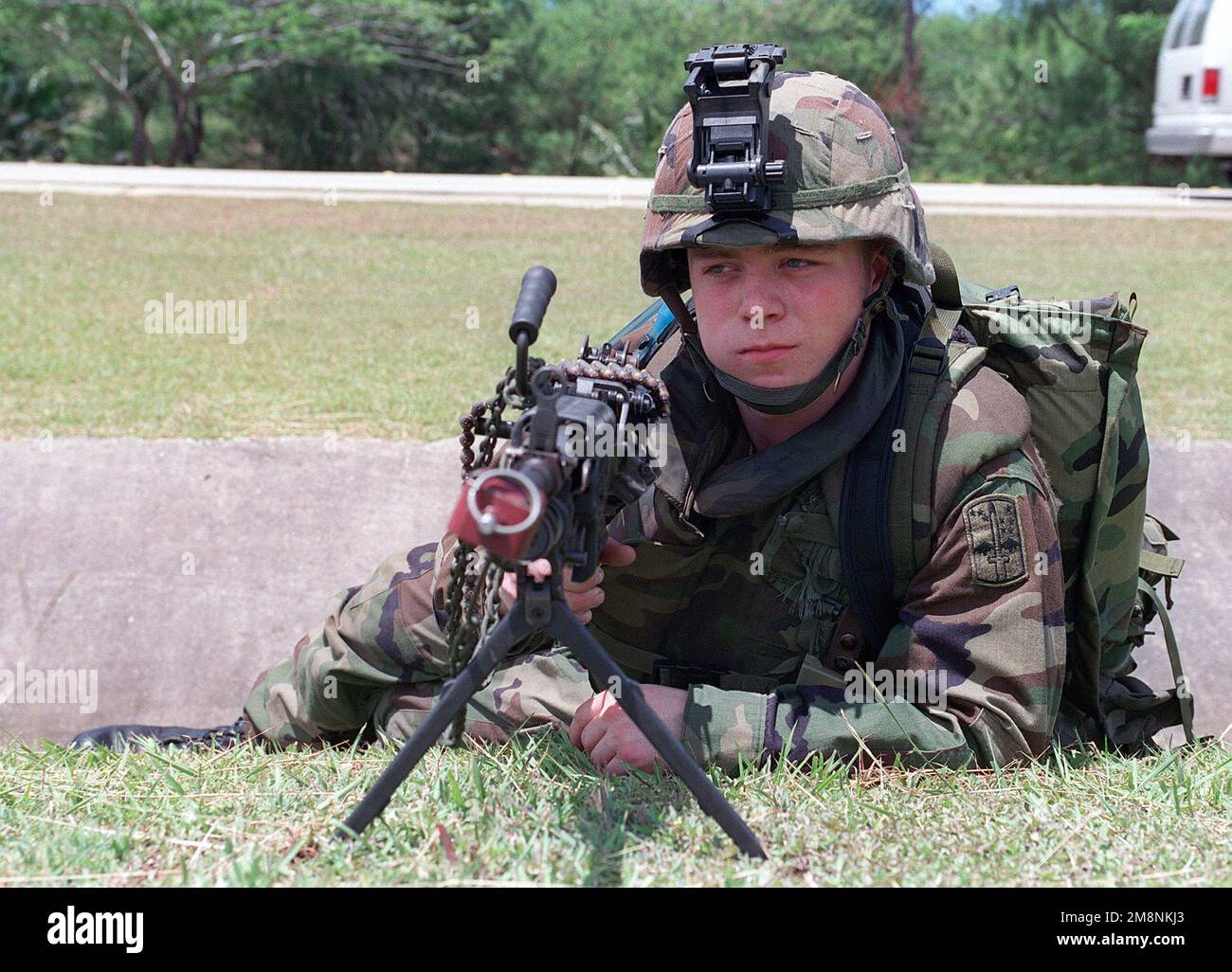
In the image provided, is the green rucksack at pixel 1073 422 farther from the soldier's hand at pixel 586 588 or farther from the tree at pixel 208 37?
the tree at pixel 208 37

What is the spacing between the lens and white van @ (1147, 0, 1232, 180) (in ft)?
47.2

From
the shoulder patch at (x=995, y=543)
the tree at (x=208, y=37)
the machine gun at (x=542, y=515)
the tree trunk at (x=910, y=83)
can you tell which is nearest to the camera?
the machine gun at (x=542, y=515)

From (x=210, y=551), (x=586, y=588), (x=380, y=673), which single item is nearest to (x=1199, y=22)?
(x=210, y=551)

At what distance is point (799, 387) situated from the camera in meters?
2.81

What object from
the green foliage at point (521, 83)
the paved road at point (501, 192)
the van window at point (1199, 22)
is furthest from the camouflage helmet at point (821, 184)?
the green foliage at point (521, 83)

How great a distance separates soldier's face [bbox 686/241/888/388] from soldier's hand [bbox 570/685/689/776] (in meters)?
0.70

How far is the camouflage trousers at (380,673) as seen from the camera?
3.17m

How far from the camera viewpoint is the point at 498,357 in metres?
6.95

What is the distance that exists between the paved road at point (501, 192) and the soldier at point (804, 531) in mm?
9593

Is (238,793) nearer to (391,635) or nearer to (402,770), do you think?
(402,770)

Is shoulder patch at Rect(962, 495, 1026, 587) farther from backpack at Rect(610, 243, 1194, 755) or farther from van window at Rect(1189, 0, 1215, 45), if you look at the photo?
van window at Rect(1189, 0, 1215, 45)

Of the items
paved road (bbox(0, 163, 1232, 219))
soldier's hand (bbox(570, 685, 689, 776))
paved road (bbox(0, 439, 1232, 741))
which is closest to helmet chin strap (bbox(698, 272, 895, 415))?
soldier's hand (bbox(570, 685, 689, 776))

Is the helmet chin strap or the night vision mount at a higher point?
the night vision mount
